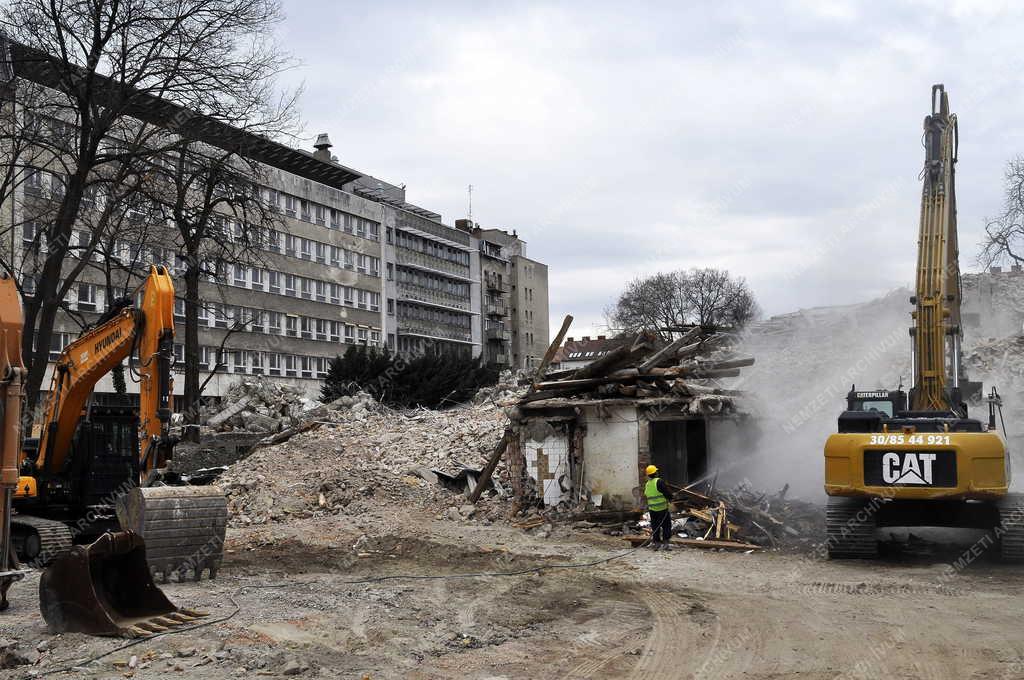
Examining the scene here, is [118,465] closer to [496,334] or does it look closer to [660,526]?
[660,526]

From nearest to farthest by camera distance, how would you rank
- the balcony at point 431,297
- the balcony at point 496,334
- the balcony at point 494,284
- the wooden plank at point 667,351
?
the wooden plank at point 667,351 → the balcony at point 431,297 → the balcony at point 494,284 → the balcony at point 496,334

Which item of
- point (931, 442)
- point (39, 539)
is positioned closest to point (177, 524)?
point (39, 539)

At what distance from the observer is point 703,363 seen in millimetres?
20312

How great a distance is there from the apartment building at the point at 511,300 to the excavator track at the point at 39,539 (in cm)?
7373

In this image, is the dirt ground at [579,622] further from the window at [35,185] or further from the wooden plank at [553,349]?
the window at [35,185]

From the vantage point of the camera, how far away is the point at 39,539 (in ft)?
43.8

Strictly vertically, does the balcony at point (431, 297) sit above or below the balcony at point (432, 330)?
above

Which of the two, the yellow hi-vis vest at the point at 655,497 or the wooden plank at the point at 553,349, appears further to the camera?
the wooden plank at the point at 553,349

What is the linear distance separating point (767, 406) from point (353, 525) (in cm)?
1050

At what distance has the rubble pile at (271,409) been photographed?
3397 cm

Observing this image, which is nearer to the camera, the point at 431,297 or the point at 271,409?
the point at 271,409

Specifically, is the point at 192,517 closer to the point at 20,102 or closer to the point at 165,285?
the point at 165,285

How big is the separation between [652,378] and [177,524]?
10.9 m

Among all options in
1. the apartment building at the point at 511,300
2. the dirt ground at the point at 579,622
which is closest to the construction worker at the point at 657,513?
the dirt ground at the point at 579,622
